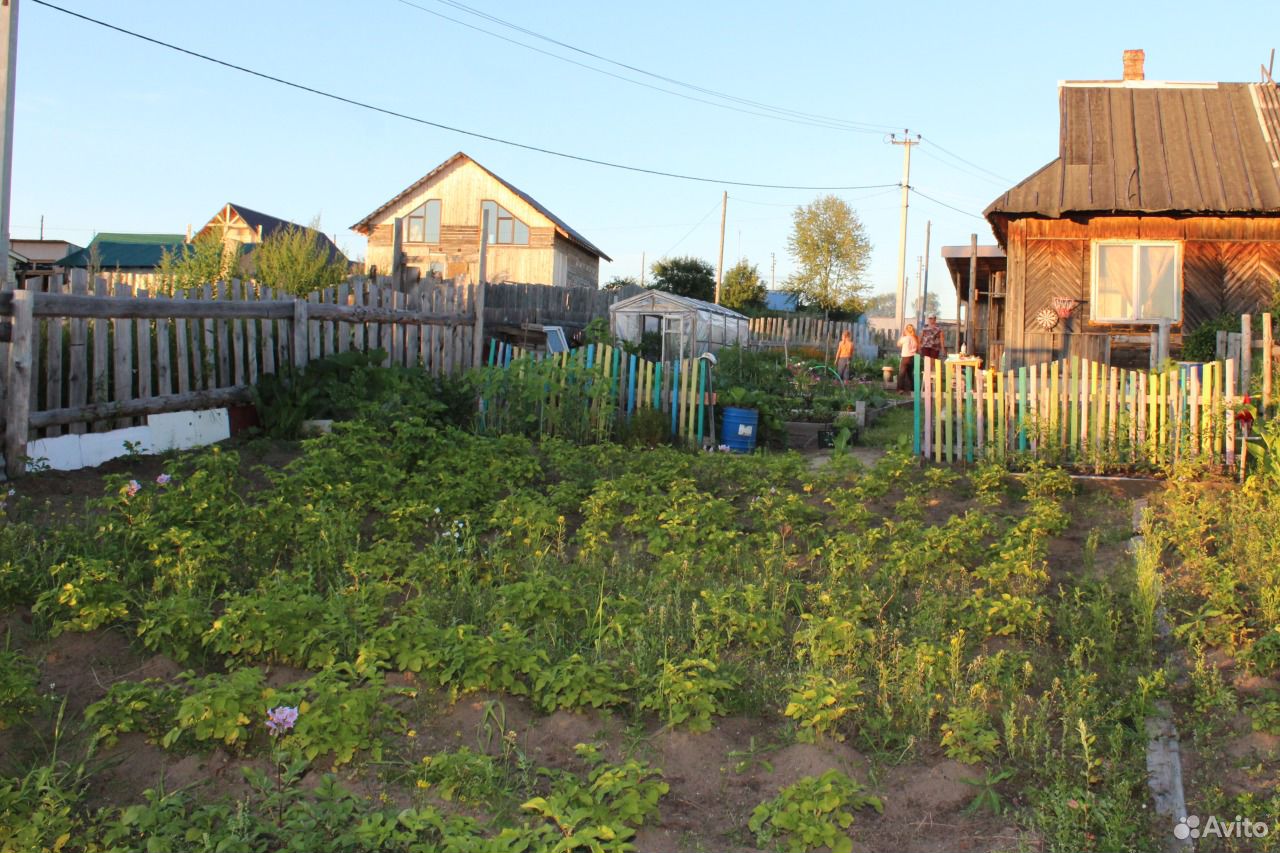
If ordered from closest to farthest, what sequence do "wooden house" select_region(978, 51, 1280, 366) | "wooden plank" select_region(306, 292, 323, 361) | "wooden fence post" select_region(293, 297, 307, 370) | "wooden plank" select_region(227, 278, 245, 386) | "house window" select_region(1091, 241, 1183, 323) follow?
"wooden plank" select_region(227, 278, 245, 386)
"wooden fence post" select_region(293, 297, 307, 370)
"wooden plank" select_region(306, 292, 323, 361)
"wooden house" select_region(978, 51, 1280, 366)
"house window" select_region(1091, 241, 1183, 323)

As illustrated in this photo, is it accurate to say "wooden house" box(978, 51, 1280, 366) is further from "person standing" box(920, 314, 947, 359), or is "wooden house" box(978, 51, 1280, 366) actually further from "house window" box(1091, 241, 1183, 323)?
"person standing" box(920, 314, 947, 359)

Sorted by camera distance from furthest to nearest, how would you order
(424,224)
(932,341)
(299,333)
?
(424,224) < (932,341) < (299,333)

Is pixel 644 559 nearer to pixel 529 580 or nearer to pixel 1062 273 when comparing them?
pixel 529 580

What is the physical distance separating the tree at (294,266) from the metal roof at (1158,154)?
354 inches

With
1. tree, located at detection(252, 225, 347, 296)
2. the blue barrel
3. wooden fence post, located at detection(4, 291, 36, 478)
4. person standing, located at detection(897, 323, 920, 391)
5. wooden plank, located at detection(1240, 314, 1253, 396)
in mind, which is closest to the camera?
wooden fence post, located at detection(4, 291, 36, 478)

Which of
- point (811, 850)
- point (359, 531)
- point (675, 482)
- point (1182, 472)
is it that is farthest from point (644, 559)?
point (1182, 472)

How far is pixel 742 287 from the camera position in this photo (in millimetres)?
51062

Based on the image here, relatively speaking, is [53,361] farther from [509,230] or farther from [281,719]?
[509,230]

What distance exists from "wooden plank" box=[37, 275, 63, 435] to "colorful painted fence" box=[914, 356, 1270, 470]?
24.0ft

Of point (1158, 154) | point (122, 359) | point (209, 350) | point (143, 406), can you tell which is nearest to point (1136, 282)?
point (1158, 154)

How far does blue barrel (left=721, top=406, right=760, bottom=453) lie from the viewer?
39.8 feet

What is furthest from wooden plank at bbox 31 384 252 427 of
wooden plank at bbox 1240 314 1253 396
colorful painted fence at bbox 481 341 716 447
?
wooden plank at bbox 1240 314 1253 396

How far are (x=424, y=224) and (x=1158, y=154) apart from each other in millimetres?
31772
